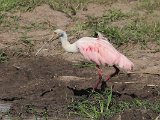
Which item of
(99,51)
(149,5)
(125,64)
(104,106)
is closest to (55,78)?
(99,51)

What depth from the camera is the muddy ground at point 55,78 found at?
8523 millimetres

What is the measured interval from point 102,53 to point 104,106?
1127mm

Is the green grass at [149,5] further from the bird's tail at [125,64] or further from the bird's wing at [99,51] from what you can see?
the bird's tail at [125,64]

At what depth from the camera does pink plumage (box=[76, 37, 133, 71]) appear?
28.8 ft

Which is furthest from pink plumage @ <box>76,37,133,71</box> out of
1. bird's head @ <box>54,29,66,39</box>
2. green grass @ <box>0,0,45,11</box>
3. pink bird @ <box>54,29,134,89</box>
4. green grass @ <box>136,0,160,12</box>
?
green grass @ <box>0,0,45,11</box>

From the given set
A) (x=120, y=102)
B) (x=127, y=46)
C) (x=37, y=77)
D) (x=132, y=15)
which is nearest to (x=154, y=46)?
(x=127, y=46)

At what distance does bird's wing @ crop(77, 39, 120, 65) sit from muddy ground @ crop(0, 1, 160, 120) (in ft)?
1.85

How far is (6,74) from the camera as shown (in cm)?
1030

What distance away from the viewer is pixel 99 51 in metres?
8.99

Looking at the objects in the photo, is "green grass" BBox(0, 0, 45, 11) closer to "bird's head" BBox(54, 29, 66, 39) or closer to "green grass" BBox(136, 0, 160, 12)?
"green grass" BBox(136, 0, 160, 12)

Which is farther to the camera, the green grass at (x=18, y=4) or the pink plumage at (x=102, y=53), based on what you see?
the green grass at (x=18, y=4)

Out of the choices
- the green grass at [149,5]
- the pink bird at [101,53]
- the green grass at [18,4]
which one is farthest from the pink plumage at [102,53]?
the green grass at [18,4]

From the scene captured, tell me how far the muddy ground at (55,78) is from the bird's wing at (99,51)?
→ 56cm

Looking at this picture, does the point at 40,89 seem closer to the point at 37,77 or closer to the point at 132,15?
the point at 37,77
